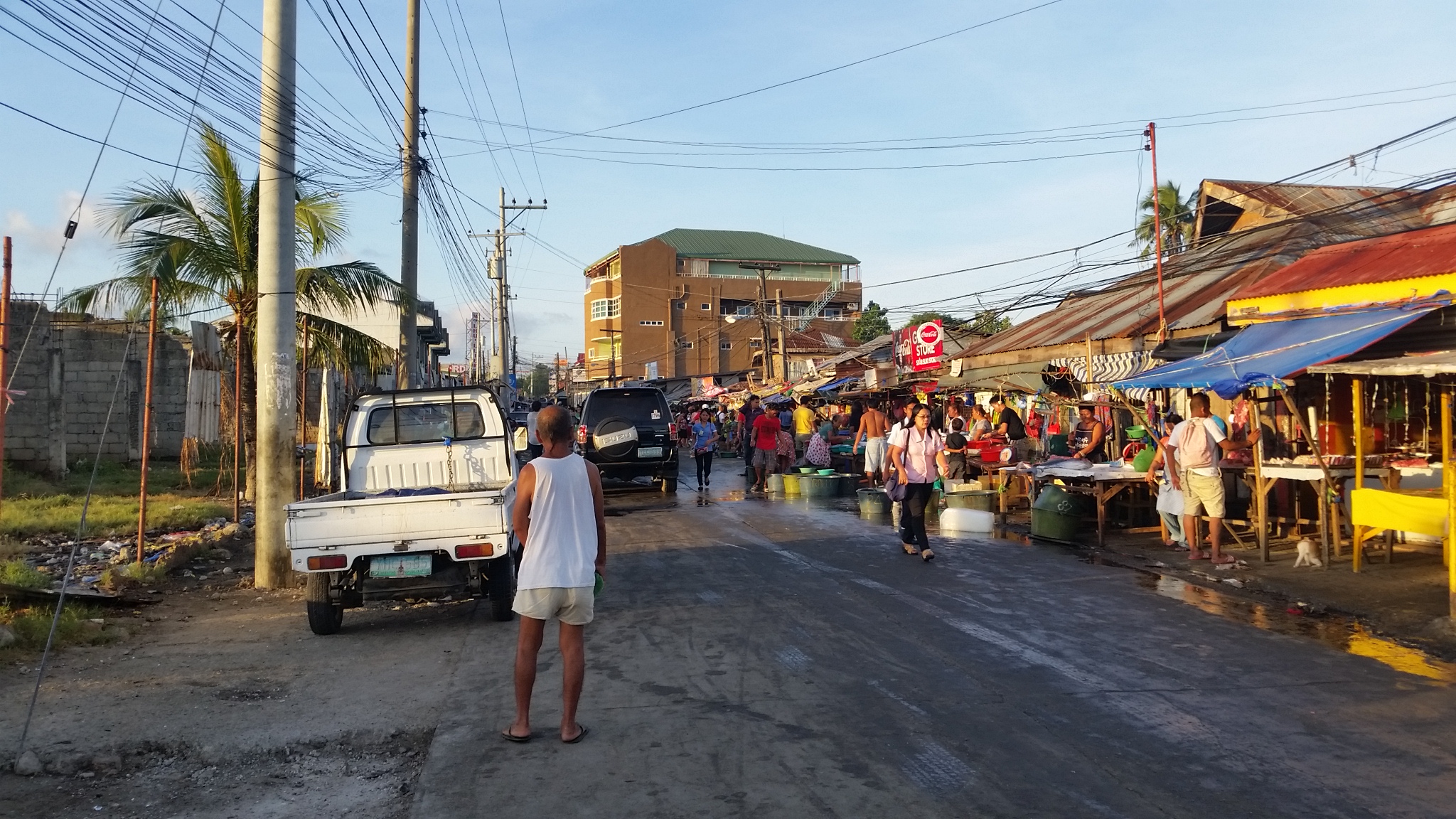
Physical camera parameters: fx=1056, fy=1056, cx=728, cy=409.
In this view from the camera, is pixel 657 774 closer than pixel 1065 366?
Yes

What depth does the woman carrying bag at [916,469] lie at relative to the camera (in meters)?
12.0

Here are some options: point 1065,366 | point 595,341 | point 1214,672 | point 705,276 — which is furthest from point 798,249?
point 1214,672

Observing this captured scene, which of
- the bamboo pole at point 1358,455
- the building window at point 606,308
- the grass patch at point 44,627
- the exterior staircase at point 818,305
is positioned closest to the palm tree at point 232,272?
the grass patch at point 44,627

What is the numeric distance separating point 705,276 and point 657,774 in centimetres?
7620

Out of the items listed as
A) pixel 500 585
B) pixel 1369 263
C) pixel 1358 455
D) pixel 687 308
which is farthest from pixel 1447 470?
pixel 687 308

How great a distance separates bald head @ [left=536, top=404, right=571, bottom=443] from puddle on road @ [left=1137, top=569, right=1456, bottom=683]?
5.59 m

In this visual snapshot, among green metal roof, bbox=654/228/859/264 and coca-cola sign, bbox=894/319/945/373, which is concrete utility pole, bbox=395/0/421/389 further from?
green metal roof, bbox=654/228/859/264

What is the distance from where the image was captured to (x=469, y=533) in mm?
8562

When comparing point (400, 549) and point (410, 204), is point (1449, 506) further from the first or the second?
point (410, 204)

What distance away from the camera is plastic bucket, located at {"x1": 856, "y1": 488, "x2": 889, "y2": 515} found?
17.0 m

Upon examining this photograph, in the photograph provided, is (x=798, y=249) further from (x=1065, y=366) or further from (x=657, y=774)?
(x=657, y=774)

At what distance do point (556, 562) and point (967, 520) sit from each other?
10.3m

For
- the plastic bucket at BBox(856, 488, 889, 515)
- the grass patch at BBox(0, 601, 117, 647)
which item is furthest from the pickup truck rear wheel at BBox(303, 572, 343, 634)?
the plastic bucket at BBox(856, 488, 889, 515)

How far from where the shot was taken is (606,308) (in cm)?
7969
